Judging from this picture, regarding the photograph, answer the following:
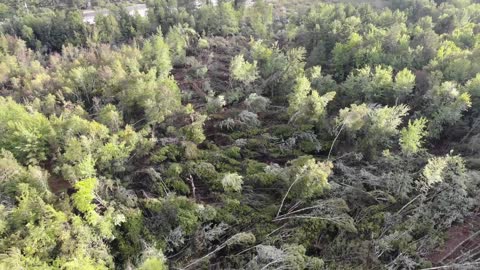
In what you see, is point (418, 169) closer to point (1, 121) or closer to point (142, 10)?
point (1, 121)

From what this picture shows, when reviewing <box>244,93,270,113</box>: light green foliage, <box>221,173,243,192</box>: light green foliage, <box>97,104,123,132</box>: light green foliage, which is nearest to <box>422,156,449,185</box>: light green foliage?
<box>221,173,243,192</box>: light green foliage

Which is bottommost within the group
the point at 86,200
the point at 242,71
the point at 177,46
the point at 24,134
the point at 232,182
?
the point at 232,182

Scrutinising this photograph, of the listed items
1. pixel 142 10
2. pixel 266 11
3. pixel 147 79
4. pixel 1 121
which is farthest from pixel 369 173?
pixel 142 10

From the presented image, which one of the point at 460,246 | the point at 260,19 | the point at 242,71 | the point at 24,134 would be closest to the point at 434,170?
the point at 460,246

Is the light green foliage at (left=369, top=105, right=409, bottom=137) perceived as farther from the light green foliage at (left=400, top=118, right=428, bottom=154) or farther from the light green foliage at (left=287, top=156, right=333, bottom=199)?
the light green foliage at (left=287, top=156, right=333, bottom=199)

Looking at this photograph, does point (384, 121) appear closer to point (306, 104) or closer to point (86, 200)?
point (306, 104)

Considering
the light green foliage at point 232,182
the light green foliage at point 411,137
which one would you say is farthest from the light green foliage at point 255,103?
the light green foliage at point 411,137

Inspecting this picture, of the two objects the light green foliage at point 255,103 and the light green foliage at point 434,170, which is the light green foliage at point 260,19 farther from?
the light green foliage at point 434,170
